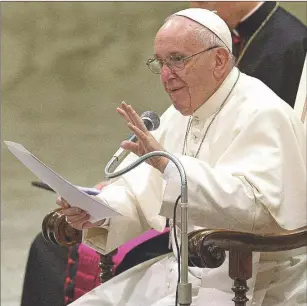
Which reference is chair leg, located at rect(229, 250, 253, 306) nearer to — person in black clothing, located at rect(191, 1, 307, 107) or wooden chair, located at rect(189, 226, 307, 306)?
wooden chair, located at rect(189, 226, 307, 306)

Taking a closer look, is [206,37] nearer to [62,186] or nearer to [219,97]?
[219,97]

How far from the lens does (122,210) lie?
328 centimetres

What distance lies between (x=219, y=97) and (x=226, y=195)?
1.59 feet

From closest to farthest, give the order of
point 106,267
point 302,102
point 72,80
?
point 106,267 < point 302,102 < point 72,80

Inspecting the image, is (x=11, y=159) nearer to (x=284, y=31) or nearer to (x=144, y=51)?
(x=144, y=51)

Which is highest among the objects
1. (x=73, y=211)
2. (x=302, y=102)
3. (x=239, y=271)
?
(x=302, y=102)

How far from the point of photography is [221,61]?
3.11m

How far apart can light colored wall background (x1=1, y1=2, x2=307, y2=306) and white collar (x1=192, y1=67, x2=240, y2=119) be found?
10.4 ft

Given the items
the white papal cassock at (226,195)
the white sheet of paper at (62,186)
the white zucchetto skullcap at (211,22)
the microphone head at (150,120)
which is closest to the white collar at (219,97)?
the white papal cassock at (226,195)

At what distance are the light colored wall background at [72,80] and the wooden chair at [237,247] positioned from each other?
3635 mm

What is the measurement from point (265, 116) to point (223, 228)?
440mm

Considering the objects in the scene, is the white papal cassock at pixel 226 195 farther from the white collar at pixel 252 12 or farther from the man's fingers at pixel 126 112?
the white collar at pixel 252 12

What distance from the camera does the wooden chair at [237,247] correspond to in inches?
102

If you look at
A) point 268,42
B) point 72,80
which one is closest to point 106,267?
point 268,42
